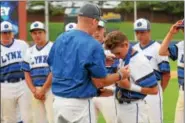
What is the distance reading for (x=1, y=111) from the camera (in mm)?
7484

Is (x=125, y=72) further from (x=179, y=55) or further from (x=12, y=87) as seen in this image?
(x=12, y=87)

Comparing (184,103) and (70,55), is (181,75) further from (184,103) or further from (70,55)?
(70,55)


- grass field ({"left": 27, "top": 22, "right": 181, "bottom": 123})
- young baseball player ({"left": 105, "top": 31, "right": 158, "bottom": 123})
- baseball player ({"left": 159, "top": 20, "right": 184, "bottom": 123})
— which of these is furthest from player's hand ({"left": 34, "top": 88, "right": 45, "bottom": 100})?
grass field ({"left": 27, "top": 22, "right": 181, "bottom": 123})

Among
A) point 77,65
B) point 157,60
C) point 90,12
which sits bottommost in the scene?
point 157,60

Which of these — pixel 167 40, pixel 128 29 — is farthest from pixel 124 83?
pixel 128 29

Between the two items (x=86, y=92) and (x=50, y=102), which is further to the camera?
(x=50, y=102)

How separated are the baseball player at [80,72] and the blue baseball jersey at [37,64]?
2.65 metres

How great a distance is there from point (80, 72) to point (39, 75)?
2.90 meters

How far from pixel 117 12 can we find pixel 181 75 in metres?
27.0

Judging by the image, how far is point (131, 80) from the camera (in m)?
4.50

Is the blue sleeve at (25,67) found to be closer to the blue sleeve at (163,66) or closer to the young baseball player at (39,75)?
the young baseball player at (39,75)

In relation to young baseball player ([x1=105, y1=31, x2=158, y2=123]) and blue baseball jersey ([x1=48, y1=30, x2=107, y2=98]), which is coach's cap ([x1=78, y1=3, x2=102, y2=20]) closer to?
blue baseball jersey ([x1=48, y1=30, x2=107, y2=98])

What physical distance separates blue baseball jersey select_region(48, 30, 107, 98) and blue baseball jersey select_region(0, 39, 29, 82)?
3.20 meters

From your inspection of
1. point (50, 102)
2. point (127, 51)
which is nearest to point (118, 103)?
point (127, 51)
